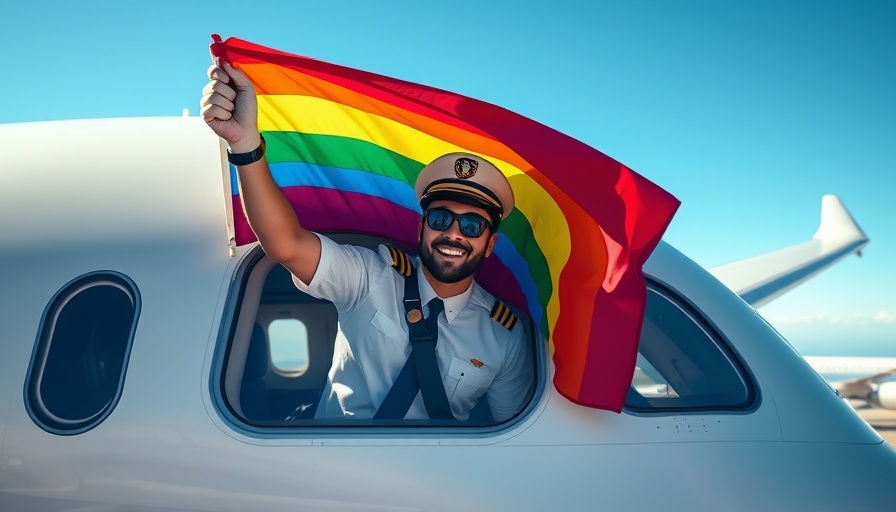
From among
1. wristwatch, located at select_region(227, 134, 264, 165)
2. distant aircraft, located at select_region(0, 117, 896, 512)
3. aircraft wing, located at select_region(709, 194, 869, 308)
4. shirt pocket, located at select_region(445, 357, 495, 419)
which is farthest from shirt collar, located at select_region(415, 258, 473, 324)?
aircraft wing, located at select_region(709, 194, 869, 308)

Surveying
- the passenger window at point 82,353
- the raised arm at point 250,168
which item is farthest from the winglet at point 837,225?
the passenger window at point 82,353

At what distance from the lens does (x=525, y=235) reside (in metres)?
3.45

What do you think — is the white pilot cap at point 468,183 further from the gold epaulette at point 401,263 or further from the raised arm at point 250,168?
the raised arm at point 250,168

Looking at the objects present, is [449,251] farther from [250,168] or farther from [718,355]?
[718,355]

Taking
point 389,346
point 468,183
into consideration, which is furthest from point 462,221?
point 389,346

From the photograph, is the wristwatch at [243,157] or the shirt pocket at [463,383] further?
the shirt pocket at [463,383]

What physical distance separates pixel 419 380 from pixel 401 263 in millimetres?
648

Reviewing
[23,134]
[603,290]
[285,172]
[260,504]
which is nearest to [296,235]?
[285,172]

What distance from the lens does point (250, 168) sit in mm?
2777

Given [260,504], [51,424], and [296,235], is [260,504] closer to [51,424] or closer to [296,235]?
[51,424]

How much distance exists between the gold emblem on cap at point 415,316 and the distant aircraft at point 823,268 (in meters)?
7.32

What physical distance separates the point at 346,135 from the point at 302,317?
3007mm

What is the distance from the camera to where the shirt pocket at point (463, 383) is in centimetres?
317

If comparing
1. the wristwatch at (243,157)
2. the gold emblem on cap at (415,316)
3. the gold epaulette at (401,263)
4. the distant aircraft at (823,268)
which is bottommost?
the gold emblem on cap at (415,316)
